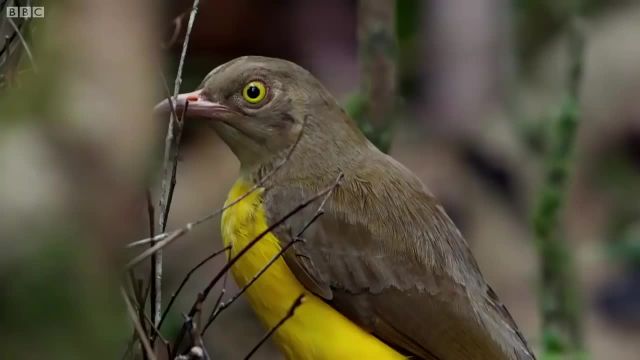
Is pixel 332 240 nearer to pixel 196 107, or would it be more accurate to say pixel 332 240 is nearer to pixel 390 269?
pixel 390 269

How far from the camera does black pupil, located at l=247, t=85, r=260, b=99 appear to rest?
400 centimetres

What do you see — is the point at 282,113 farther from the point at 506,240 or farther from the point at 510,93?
the point at 506,240

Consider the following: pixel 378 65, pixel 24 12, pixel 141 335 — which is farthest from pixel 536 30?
pixel 141 335

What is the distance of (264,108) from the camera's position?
13.2 ft

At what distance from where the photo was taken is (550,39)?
966cm

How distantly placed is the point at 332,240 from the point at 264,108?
429 millimetres

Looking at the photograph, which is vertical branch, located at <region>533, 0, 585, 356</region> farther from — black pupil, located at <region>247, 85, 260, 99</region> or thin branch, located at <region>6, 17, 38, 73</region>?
thin branch, located at <region>6, 17, 38, 73</region>

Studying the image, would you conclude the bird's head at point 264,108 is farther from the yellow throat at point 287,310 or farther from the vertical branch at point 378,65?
the vertical branch at point 378,65

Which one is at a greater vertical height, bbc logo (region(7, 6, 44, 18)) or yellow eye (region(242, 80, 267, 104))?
bbc logo (region(7, 6, 44, 18))

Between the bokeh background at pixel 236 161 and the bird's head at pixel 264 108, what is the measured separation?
20 cm

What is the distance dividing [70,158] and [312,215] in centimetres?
130

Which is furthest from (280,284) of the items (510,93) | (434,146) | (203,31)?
(203,31)

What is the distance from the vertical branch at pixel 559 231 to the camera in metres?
5.28

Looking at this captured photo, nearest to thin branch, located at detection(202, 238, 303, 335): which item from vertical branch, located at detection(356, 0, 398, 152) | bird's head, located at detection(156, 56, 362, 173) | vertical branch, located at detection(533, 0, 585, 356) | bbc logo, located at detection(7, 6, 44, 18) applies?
bird's head, located at detection(156, 56, 362, 173)
